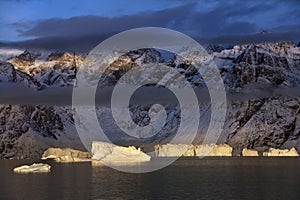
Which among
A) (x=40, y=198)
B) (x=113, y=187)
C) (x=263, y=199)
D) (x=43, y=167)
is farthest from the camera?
(x=43, y=167)

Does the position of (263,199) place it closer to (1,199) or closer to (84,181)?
(1,199)

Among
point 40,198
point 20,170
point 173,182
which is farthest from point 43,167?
point 40,198

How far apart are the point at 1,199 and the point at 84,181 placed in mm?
34505

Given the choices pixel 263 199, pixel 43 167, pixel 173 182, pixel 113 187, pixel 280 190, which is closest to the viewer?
pixel 263 199

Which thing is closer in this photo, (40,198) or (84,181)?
(40,198)

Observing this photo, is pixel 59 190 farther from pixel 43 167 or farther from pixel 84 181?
pixel 43 167

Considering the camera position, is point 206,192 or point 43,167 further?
point 43,167

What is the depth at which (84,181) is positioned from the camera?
395 feet

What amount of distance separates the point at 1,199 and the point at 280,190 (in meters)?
44.4

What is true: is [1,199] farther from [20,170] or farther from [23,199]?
[20,170]

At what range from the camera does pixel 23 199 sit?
86750 mm

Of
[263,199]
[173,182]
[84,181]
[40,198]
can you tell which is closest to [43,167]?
[84,181]

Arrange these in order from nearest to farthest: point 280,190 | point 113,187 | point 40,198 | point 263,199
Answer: point 263,199, point 40,198, point 280,190, point 113,187

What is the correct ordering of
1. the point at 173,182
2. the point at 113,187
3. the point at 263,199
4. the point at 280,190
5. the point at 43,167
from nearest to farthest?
1. the point at 263,199
2. the point at 280,190
3. the point at 113,187
4. the point at 173,182
5. the point at 43,167
